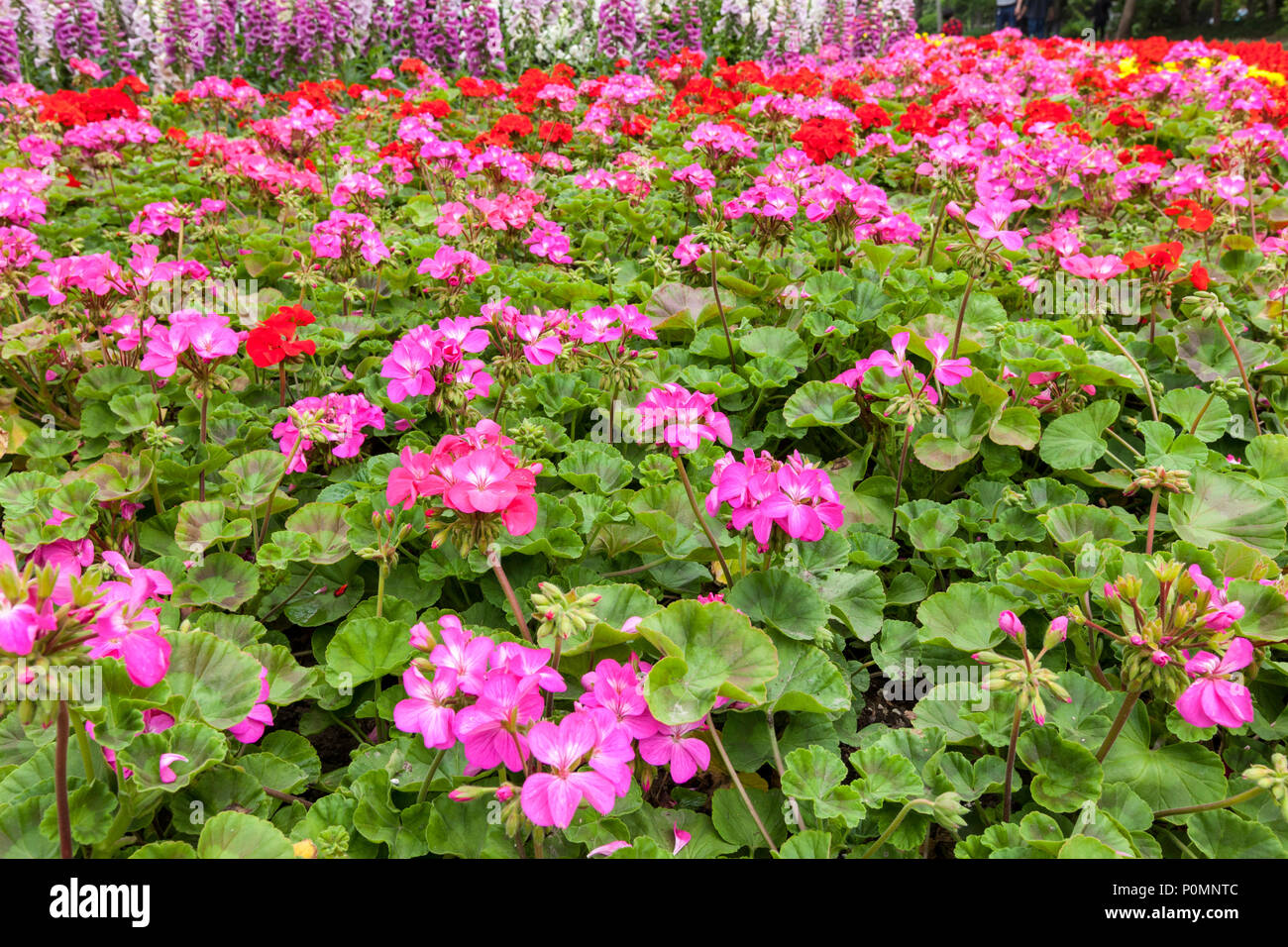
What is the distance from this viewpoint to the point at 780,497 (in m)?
1.80

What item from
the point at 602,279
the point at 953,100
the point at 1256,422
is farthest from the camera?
the point at 953,100

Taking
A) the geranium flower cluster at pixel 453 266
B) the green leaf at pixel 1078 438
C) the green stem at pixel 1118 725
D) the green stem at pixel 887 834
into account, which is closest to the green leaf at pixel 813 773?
the green stem at pixel 887 834

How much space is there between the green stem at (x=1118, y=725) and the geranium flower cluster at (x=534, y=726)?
0.83 meters

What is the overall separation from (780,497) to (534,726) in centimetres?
73

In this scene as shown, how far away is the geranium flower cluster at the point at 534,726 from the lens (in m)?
1.35

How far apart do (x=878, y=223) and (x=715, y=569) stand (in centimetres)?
211

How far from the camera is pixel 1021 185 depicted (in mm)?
4168

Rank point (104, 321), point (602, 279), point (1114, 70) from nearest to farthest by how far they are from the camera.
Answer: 1. point (104, 321)
2. point (602, 279)
3. point (1114, 70)

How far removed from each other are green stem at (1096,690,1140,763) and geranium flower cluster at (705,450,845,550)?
2.12ft

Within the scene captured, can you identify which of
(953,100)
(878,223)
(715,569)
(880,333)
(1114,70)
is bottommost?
(715,569)

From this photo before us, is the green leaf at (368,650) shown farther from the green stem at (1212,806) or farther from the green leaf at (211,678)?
the green stem at (1212,806)

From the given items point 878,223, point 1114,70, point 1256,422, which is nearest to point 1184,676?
point 1256,422

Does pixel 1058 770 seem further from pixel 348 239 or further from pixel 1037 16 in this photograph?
pixel 1037 16

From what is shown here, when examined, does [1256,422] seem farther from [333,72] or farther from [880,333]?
[333,72]
